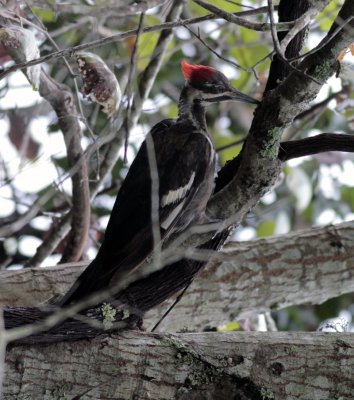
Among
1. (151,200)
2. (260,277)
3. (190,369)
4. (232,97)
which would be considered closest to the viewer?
(190,369)

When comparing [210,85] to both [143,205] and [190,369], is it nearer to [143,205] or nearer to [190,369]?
[143,205]

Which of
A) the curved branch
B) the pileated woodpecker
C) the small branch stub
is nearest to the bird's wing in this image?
the pileated woodpecker

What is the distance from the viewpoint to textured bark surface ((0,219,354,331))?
11.3ft

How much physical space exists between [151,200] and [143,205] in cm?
4

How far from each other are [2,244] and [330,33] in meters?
2.85

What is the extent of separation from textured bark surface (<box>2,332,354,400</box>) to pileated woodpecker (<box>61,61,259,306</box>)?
0.29 meters

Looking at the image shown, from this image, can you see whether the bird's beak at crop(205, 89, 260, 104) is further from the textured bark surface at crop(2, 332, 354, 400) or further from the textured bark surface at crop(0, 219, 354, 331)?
the textured bark surface at crop(2, 332, 354, 400)

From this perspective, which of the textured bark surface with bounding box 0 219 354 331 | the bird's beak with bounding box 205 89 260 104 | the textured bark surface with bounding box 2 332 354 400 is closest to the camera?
the textured bark surface with bounding box 2 332 354 400

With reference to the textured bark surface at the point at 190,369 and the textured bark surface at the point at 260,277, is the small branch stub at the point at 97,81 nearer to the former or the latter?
the textured bark surface at the point at 260,277

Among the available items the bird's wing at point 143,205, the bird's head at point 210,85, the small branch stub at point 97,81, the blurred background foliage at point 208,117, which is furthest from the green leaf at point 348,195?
the small branch stub at point 97,81

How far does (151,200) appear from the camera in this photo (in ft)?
9.66

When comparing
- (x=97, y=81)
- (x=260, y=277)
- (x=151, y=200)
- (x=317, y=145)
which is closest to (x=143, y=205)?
(x=151, y=200)

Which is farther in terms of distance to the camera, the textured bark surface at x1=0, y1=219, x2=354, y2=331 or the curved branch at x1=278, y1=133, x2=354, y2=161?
the textured bark surface at x1=0, y1=219, x2=354, y2=331

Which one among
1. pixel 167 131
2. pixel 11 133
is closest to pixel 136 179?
pixel 167 131
